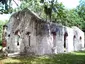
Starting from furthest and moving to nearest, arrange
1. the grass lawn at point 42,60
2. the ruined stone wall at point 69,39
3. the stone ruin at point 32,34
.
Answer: the ruined stone wall at point 69,39 → the stone ruin at point 32,34 → the grass lawn at point 42,60

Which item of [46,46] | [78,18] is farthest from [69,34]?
[78,18]

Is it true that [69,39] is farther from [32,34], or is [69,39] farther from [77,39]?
[32,34]

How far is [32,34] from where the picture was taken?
25.1 meters

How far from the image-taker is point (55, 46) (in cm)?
2555

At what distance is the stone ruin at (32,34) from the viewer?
80.3 ft

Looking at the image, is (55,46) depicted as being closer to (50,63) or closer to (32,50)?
(32,50)

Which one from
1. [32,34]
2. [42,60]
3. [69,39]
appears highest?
[32,34]

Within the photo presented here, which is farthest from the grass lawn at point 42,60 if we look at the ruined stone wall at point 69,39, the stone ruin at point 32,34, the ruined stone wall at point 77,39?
the ruined stone wall at point 77,39

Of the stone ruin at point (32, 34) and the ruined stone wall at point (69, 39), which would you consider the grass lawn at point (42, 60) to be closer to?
the stone ruin at point (32, 34)

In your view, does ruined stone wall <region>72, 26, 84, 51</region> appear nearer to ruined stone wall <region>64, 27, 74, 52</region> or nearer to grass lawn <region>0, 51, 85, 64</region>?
ruined stone wall <region>64, 27, 74, 52</region>

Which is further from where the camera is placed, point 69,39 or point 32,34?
point 69,39

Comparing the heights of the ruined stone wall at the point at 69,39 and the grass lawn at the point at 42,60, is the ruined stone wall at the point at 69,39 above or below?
above

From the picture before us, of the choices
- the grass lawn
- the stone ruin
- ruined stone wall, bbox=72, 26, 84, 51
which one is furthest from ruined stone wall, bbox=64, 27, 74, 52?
the grass lawn

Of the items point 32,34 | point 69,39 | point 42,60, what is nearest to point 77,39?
point 69,39
